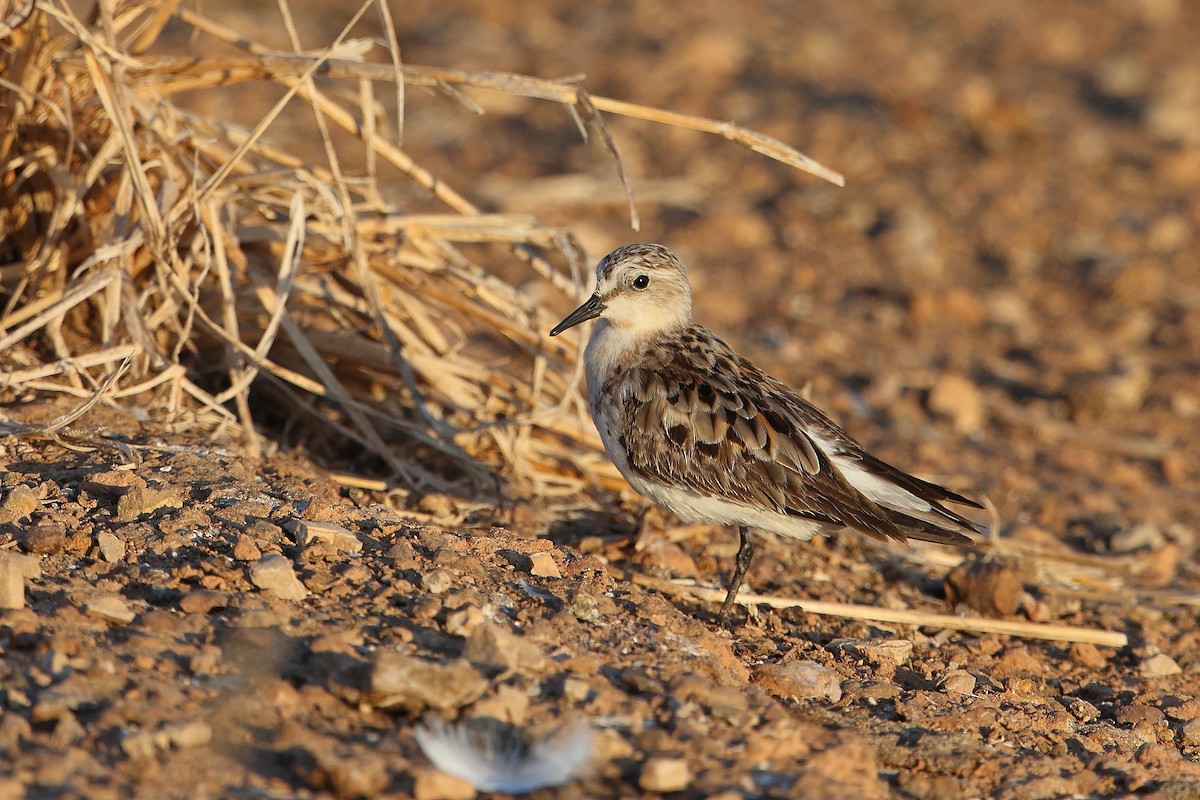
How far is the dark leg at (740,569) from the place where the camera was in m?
5.27

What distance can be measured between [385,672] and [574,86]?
9.60ft

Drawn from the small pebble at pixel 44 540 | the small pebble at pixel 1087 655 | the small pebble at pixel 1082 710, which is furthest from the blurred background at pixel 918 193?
the small pebble at pixel 44 540

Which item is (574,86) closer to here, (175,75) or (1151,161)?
(175,75)

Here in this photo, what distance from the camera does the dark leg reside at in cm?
527

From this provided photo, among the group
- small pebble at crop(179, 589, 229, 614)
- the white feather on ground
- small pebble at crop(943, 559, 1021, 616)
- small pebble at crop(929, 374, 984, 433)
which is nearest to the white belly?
small pebble at crop(943, 559, 1021, 616)

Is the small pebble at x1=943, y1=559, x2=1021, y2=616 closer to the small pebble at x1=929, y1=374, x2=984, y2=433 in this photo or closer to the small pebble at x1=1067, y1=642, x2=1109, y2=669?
the small pebble at x1=1067, y1=642, x2=1109, y2=669

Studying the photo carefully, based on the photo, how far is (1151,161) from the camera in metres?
11.6

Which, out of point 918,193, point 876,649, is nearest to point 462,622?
point 876,649

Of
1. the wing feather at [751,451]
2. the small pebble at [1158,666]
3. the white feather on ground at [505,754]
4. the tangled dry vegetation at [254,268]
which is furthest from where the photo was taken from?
the tangled dry vegetation at [254,268]

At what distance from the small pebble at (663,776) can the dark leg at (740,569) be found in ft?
5.39

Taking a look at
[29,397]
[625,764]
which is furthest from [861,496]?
[29,397]

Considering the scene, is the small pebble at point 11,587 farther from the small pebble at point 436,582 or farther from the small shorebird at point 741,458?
the small shorebird at point 741,458

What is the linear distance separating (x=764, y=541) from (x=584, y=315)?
1.36 metres

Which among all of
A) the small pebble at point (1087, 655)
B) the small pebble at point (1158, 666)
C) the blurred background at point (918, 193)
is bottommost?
the small pebble at point (1087, 655)
